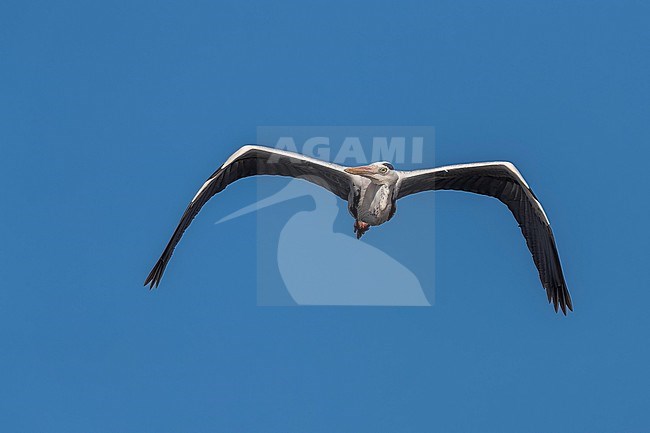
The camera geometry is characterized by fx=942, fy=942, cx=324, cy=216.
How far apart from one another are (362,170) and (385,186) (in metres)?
0.54

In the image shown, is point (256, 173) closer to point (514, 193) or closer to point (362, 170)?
point (362, 170)

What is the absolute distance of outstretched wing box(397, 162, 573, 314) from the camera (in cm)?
1599

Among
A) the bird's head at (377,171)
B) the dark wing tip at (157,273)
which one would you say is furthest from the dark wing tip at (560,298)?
the dark wing tip at (157,273)

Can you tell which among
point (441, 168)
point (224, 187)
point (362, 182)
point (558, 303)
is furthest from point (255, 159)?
point (558, 303)

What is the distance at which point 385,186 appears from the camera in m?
16.1

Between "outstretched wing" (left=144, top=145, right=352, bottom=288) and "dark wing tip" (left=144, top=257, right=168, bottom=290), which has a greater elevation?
"outstretched wing" (left=144, top=145, right=352, bottom=288)

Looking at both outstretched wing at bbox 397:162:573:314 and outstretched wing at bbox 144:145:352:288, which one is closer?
outstretched wing at bbox 144:145:352:288

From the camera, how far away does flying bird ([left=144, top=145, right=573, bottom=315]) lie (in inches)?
617

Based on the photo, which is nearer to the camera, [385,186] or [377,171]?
[377,171]

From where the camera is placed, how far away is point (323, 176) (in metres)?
16.7

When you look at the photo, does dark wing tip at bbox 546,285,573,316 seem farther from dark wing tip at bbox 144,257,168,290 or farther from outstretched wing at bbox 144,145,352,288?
dark wing tip at bbox 144,257,168,290

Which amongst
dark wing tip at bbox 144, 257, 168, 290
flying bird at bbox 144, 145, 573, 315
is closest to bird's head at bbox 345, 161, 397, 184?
flying bird at bbox 144, 145, 573, 315

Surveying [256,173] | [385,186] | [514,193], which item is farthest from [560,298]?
[256,173]

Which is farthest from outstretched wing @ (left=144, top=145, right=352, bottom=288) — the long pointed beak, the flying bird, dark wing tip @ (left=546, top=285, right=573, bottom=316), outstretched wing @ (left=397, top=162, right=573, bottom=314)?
dark wing tip @ (left=546, top=285, right=573, bottom=316)
